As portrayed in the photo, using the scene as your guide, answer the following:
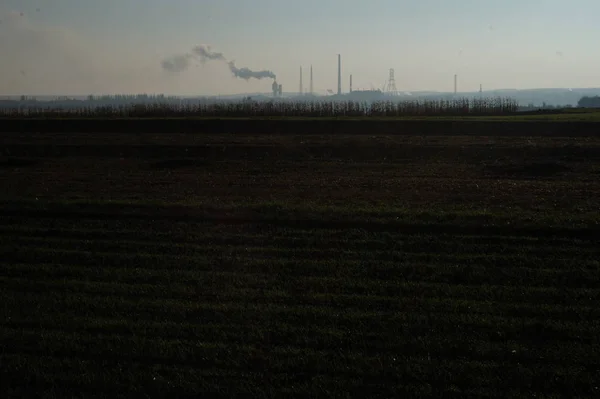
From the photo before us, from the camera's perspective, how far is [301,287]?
8188 millimetres

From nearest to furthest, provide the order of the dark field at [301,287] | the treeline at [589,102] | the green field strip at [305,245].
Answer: the dark field at [301,287] < the green field strip at [305,245] < the treeline at [589,102]

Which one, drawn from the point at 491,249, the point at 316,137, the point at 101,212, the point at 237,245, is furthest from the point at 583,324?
the point at 316,137

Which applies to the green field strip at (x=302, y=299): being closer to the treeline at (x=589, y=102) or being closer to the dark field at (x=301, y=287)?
the dark field at (x=301, y=287)

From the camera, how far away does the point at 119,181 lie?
57.3 feet

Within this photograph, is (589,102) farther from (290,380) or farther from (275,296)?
(290,380)

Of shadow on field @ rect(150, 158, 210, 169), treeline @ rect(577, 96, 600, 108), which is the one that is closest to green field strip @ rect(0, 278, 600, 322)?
shadow on field @ rect(150, 158, 210, 169)

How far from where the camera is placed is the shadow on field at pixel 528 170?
1812 centimetres

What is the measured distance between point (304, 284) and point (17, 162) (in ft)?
56.4

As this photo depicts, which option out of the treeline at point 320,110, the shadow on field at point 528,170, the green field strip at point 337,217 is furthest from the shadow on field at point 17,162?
the treeline at point 320,110

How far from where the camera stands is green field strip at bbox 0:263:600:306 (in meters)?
7.76

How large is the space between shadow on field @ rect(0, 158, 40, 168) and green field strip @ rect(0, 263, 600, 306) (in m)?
13.7

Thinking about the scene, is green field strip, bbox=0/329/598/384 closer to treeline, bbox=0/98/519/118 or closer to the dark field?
the dark field

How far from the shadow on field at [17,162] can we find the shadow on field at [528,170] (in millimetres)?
15001

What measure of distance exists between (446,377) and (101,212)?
8607mm
